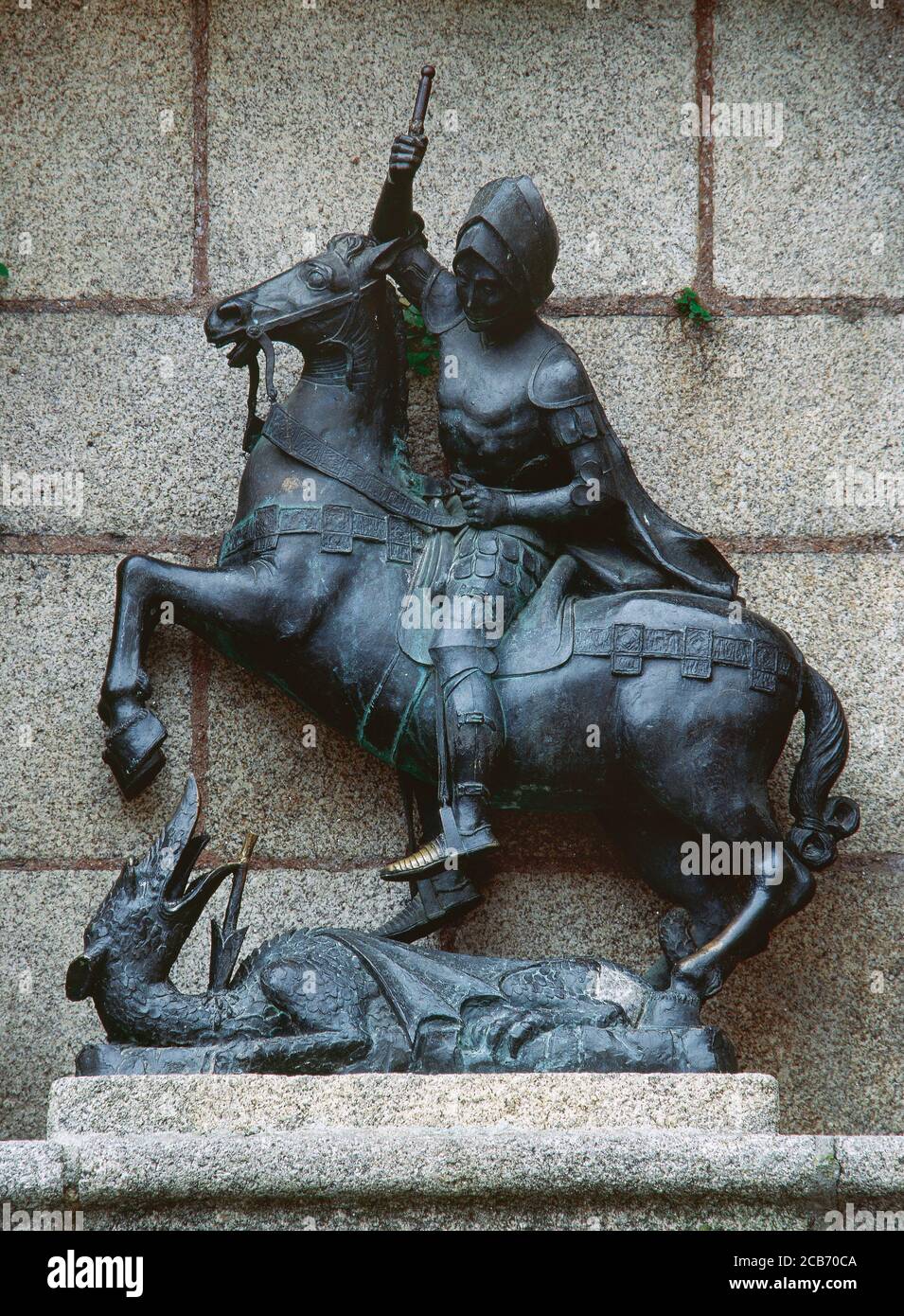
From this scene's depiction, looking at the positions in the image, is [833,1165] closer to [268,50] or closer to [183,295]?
[183,295]

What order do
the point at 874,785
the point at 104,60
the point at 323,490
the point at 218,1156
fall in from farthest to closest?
the point at 104,60, the point at 874,785, the point at 323,490, the point at 218,1156

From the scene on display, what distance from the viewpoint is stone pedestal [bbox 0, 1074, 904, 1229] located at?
11.9ft

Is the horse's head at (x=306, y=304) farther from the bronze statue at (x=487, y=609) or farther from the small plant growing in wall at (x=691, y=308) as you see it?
the small plant growing in wall at (x=691, y=308)

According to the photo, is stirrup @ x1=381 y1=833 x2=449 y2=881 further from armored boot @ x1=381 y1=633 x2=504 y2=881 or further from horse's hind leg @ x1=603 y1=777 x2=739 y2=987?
horse's hind leg @ x1=603 y1=777 x2=739 y2=987

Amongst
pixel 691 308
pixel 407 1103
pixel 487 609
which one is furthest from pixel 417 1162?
pixel 691 308

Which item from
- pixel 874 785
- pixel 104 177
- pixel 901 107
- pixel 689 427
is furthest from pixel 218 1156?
pixel 901 107

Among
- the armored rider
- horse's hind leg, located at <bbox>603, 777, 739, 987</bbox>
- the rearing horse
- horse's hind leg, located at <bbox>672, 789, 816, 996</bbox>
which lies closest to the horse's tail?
the rearing horse

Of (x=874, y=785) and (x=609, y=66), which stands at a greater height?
(x=609, y=66)

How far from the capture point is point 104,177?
5215 millimetres

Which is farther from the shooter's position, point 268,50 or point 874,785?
point 268,50

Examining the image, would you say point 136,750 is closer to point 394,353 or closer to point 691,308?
point 394,353

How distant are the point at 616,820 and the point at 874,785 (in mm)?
759

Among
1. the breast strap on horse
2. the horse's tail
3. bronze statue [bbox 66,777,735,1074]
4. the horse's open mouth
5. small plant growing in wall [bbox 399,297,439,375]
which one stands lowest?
bronze statue [bbox 66,777,735,1074]

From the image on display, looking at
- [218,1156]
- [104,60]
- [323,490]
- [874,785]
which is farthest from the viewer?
[104,60]
